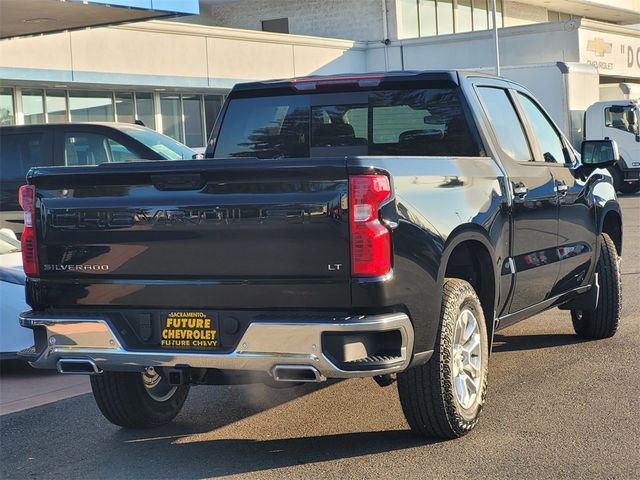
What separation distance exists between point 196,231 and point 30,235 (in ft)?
3.28

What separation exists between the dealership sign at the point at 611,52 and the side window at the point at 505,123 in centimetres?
2923

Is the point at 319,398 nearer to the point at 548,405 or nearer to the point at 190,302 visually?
the point at 548,405

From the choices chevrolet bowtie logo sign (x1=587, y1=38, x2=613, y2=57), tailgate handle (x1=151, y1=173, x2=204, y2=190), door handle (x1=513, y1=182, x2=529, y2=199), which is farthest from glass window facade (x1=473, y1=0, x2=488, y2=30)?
tailgate handle (x1=151, y1=173, x2=204, y2=190)

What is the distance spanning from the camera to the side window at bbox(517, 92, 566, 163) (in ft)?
23.5

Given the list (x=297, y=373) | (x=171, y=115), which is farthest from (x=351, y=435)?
(x=171, y=115)

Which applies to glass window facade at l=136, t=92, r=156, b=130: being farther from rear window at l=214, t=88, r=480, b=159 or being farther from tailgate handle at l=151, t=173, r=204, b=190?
tailgate handle at l=151, t=173, r=204, b=190

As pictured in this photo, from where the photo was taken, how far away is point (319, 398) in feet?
21.3

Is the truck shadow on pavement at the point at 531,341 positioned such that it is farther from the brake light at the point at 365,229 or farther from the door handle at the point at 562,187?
the brake light at the point at 365,229

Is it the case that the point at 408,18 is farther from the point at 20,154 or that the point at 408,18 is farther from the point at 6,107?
the point at 20,154

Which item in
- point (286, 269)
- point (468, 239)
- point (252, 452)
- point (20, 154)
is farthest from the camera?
point (20, 154)

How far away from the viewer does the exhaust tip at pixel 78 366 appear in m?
5.04

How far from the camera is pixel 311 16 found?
41969 millimetres

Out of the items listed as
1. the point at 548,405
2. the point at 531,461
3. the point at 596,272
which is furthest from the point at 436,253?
the point at 596,272

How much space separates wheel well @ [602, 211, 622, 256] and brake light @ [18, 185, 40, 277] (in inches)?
186
